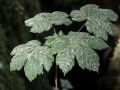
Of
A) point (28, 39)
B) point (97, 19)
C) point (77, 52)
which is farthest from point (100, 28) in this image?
point (28, 39)

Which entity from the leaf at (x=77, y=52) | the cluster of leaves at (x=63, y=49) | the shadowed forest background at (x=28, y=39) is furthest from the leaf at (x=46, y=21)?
the shadowed forest background at (x=28, y=39)

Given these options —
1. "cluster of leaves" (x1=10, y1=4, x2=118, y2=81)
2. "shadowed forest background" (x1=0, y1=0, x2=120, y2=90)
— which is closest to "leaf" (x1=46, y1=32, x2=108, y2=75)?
"cluster of leaves" (x1=10, y1=4, x2=118, y2=81)

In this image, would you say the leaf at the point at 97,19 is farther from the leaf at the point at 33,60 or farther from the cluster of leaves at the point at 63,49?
the leaf at the point at 33,60

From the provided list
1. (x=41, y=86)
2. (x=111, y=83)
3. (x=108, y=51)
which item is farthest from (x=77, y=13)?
(x=108, y=51)

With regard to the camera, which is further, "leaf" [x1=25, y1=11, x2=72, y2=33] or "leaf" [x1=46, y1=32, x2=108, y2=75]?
"leaf" [x1=25, y1=11, x2=72, y2=33]

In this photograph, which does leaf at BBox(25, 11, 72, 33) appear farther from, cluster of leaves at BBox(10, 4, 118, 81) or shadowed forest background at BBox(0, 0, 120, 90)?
shadowed forest background at BBox(0, 0, 120, 90)

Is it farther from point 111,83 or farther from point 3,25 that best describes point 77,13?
point 111,83

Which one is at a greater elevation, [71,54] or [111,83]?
[71,54]
